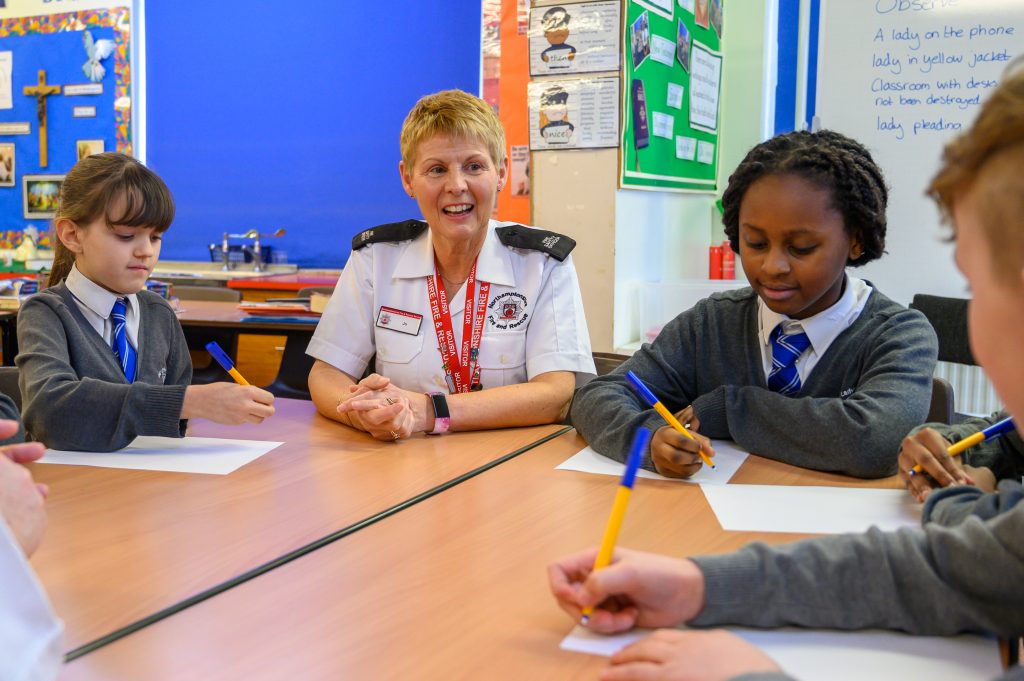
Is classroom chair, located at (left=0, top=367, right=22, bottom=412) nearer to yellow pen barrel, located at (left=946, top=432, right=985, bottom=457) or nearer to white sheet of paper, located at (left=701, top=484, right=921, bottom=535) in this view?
white sheet of paper, located at (left=701, top=484, right=921, bottom=535)

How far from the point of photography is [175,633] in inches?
34.1

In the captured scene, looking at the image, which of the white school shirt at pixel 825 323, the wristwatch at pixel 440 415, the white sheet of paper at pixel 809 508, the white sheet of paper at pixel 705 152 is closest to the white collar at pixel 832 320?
the white school shirt at pixel 825 323

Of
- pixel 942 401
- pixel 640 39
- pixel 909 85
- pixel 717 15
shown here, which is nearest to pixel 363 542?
pixel 942 401

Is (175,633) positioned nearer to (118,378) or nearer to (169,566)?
(169,566)

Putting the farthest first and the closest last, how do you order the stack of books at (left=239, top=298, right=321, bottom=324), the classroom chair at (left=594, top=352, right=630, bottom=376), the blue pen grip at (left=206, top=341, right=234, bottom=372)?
the stack of books at (left=239, top=298, right=321, bottom=324) < the classroom chair at (left=594, top=352, right=630, bottom=376) < the blue pen grip at (left=206, top=341, right=234, bottom=372)

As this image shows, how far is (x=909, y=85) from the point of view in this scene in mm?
3441

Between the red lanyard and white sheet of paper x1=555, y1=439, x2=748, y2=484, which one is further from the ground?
the red lanyard

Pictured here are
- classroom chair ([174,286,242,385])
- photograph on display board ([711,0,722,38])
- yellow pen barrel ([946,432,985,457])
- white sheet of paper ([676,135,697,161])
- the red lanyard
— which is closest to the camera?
yellow pen barrel ([946,432,985,457])

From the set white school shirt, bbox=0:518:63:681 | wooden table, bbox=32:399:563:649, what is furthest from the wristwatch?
white school shirt, bbox=0:518:63:681

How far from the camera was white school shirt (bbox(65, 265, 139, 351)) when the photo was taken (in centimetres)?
179

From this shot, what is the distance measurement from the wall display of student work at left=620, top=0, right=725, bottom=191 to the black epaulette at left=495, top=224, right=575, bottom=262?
4.29 feet

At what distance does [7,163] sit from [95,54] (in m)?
1.07

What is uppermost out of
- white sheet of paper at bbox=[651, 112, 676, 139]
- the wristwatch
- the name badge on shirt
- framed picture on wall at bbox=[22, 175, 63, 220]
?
white sheet of paper at bbox=[651, 112, 676, 139]

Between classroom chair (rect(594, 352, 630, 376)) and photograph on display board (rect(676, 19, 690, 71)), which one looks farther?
photograph on display board (rect(676, 19, 690, 71))
